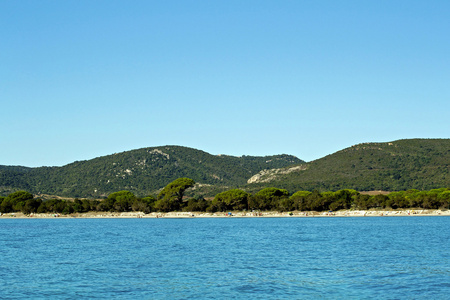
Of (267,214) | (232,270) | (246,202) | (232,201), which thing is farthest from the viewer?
(246,202)

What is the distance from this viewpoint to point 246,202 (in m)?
150

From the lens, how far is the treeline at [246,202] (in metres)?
138

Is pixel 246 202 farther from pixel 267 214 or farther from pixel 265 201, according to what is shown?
pixel 267 214

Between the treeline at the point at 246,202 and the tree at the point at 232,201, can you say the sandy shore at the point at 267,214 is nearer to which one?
the treeline at the point at 246,202

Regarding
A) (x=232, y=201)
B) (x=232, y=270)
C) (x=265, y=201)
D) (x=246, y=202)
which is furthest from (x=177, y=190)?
(x=232, y=270)

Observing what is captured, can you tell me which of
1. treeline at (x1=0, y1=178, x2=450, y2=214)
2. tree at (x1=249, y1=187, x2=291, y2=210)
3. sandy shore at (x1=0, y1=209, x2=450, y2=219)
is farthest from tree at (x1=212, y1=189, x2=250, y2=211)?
tree at (x1=249, y1=187, x2=291, y2=210)

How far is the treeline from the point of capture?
13762cm

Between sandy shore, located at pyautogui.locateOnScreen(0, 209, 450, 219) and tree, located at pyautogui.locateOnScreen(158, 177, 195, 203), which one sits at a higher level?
tree, located at pyautogui.locateOnScreen(158, 177, 195, 203)

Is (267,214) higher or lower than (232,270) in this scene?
higher

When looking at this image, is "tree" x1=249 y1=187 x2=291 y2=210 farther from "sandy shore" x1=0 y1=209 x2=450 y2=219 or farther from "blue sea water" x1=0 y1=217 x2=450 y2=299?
"blue sea water" x1=0 y1=217 x2=450 y2=299

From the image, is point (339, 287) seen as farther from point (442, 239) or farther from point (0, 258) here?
point (442, 239)

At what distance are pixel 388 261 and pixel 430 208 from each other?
100m

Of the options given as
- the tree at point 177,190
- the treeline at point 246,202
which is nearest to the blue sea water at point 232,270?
the treeline at point 246,202

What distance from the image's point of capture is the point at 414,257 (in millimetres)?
44719
